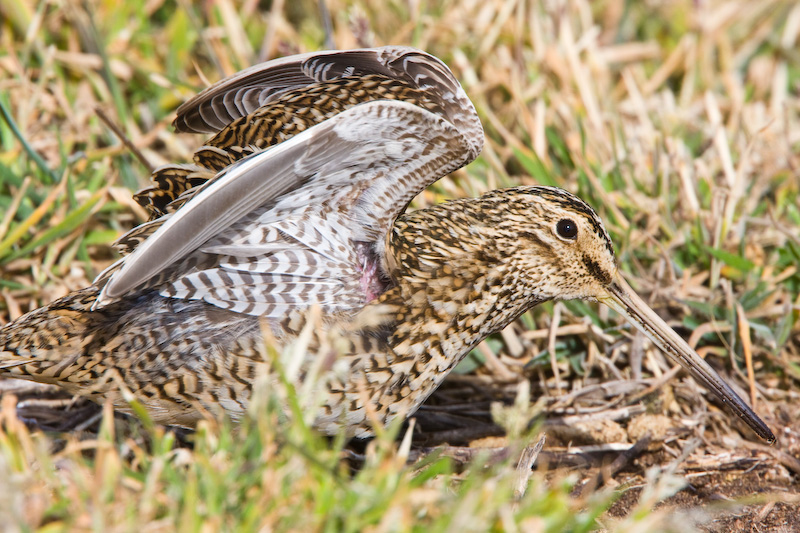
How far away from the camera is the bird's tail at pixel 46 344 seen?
9.58 ft

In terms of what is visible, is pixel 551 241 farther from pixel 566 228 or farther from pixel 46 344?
pixel 46 344

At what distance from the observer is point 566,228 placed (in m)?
3.06

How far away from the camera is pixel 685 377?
143 inches

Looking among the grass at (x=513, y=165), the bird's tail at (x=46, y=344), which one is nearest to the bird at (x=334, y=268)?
the bird's tail at (x=46, y=344)

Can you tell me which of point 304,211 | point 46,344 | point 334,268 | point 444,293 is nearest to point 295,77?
point 304,211

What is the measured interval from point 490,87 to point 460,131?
224 cm

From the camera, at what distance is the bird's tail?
115 inches

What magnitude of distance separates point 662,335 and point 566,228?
1.88ft

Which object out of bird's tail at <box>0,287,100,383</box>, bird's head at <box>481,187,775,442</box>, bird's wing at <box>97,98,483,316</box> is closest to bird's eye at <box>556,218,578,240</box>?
bird's head at <box>481,187,775,442</box>

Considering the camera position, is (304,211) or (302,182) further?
(304,211)

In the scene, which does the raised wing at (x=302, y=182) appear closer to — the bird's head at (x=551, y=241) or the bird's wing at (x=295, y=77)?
the bird's wing at (x=295, y=77)

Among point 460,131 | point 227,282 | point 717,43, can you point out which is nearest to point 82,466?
point 227,282

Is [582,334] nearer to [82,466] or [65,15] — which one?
[82,466]

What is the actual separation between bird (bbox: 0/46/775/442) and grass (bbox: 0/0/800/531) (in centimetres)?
29
